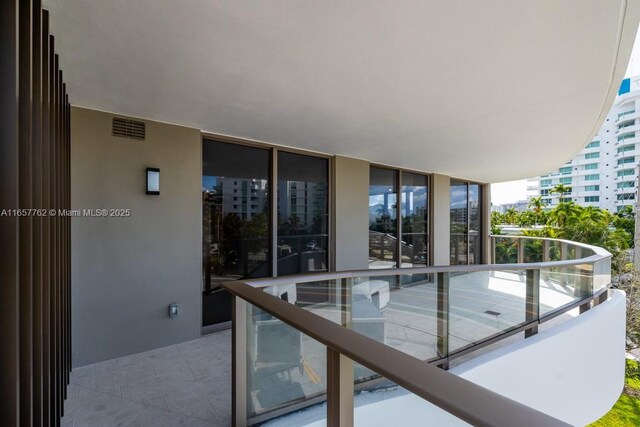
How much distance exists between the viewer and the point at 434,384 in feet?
2.37

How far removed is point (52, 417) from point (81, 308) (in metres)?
1.59

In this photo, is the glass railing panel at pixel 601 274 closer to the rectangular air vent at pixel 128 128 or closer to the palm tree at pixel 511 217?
the rectangular air vent at pixel 128 128

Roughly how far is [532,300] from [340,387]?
382cm

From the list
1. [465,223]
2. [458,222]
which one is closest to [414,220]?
[458,222]

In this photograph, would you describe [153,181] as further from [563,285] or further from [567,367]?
[567,367]

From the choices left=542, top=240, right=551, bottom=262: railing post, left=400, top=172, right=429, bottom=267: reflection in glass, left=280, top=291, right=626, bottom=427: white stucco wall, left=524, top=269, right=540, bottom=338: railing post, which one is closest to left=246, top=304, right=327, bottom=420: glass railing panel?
left=280, top=291, right=626, bottom=427: white stucco wall

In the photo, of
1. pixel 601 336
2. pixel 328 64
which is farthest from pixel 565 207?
pixel 328 64

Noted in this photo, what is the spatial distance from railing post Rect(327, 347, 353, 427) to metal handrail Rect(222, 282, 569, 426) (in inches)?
1.7

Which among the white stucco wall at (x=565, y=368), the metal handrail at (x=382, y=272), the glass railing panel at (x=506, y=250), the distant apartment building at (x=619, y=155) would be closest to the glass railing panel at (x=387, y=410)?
the white stucco wall at (x=565, y=368)

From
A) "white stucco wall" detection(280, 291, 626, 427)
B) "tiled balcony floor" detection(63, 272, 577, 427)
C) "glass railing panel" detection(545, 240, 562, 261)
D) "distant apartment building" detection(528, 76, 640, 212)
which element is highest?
"distant apartment building" detection(528, 76, 640, 212)

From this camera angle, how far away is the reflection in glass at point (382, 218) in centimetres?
626

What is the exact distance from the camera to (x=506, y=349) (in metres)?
3.33

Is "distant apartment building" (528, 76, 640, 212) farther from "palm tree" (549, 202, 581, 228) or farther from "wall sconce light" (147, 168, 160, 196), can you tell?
"wall sconce light" (147, 168, 160, 196)

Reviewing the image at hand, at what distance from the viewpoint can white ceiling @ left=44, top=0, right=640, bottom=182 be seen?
176 cm
